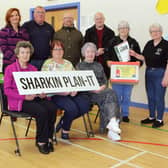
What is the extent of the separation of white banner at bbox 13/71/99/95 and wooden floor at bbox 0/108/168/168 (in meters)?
0.67

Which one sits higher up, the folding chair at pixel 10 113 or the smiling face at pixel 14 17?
the smiling face at pixel 14 17

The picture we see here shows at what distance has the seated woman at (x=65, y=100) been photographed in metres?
3.27

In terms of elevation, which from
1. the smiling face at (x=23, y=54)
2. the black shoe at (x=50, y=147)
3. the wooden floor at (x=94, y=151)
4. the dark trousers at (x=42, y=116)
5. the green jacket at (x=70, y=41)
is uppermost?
the green jacket at (x=70, y=41)

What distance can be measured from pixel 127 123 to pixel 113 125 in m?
0.91

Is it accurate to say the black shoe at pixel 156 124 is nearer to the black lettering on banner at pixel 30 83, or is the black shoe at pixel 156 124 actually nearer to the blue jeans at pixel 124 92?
the blue jeans at pixel 124 92

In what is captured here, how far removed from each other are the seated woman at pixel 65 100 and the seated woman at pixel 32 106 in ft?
0.69

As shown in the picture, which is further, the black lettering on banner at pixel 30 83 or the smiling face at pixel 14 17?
the smiling face at pixel 14 17

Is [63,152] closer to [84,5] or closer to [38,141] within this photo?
[38,141]

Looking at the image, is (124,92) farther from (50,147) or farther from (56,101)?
(50,147)

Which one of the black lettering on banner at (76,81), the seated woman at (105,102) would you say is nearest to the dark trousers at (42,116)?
the black lettering on banner at (76,81)

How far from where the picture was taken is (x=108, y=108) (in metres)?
3.54

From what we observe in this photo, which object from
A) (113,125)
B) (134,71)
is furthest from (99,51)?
(113,125)

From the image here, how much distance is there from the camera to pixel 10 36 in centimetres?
392

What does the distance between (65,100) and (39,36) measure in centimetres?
131
